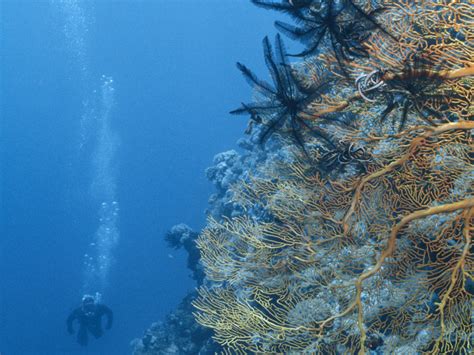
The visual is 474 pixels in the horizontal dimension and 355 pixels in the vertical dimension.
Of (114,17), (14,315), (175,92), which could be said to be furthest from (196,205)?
(114,17)

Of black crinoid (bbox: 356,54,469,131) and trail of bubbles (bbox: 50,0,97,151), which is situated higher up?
trail of bubbles (bbox: 50,0,97,151)

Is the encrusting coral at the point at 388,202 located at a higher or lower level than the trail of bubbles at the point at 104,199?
lower

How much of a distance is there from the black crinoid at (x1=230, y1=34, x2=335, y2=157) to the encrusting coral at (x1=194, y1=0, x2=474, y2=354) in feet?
0.72

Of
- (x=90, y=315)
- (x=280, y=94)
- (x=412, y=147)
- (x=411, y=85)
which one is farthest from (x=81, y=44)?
(x=411, y=85)

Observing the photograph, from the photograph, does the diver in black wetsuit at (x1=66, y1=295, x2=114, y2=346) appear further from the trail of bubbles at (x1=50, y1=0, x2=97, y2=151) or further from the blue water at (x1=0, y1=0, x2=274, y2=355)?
the trail of bubbles at (x1=50, y1=0, x2=97, y2=151)

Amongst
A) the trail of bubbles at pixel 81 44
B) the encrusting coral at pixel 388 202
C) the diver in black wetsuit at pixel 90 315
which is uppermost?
the trail of bubbles at pixel 81 44

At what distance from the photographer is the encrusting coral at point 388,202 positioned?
2.76 meters

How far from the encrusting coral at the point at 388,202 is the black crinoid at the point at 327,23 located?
3 cm

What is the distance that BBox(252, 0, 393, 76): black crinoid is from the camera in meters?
2.70

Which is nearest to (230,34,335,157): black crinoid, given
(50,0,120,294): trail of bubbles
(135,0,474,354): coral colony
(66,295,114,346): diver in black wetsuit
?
(135,0,474,354): coral colony

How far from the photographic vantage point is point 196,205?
43969 mm

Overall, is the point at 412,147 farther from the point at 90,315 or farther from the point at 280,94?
the point at 90,315

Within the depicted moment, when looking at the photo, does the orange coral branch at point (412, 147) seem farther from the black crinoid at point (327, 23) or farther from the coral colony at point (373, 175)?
the black crinoid at point (327, 23)

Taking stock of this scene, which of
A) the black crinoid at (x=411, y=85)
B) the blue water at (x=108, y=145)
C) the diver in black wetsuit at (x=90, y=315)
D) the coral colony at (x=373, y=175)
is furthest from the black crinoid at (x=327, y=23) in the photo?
the blue water at (x=108, y=145)
